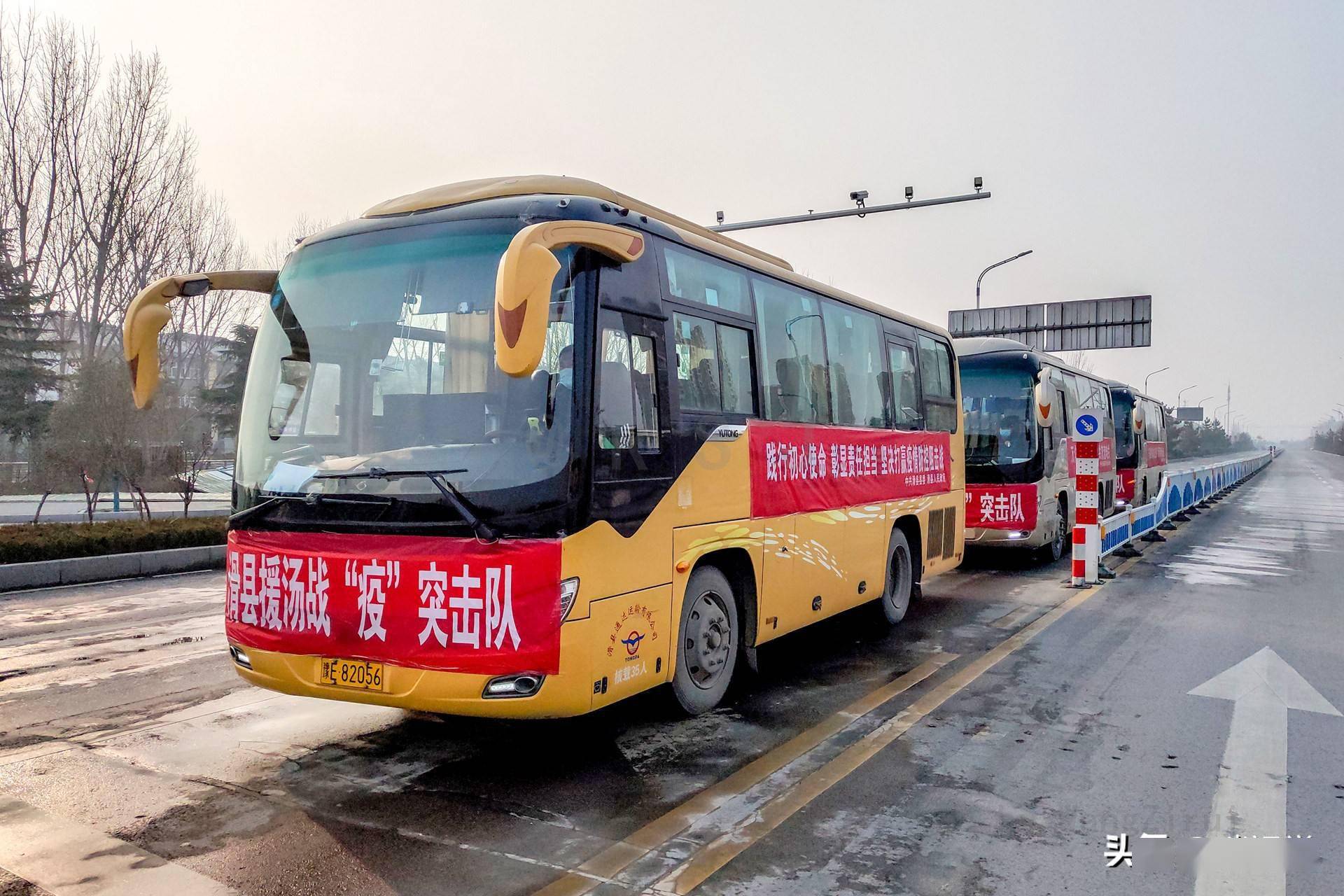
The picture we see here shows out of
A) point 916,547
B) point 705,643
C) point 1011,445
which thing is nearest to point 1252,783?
point 705,643

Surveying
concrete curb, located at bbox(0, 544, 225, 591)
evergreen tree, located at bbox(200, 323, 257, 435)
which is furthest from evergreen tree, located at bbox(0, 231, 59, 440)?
concrete curb, located at bbox(0, 544, 225, 591)

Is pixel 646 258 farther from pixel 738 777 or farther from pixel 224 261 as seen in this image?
pixel 224 261

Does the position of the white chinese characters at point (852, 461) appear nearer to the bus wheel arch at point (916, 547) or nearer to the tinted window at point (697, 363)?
the bus wheel arch at point (916, 547)

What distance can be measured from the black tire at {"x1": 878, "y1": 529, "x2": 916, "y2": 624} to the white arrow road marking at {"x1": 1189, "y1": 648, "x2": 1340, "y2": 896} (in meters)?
2.82

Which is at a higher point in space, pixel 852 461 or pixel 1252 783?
pixel 852 461

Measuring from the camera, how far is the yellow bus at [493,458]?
4512 mm

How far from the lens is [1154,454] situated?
29.7 metres

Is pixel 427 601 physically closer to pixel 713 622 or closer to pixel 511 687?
pixel 511 687

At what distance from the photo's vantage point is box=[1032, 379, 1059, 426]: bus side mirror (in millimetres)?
13898

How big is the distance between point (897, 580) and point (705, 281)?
4584 mm

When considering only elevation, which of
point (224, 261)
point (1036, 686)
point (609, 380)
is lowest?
point (1036, 686)

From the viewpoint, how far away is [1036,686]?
6.91m

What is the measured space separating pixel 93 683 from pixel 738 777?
4.89 m

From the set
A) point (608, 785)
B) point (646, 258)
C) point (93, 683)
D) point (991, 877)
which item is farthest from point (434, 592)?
point (93, 683)
